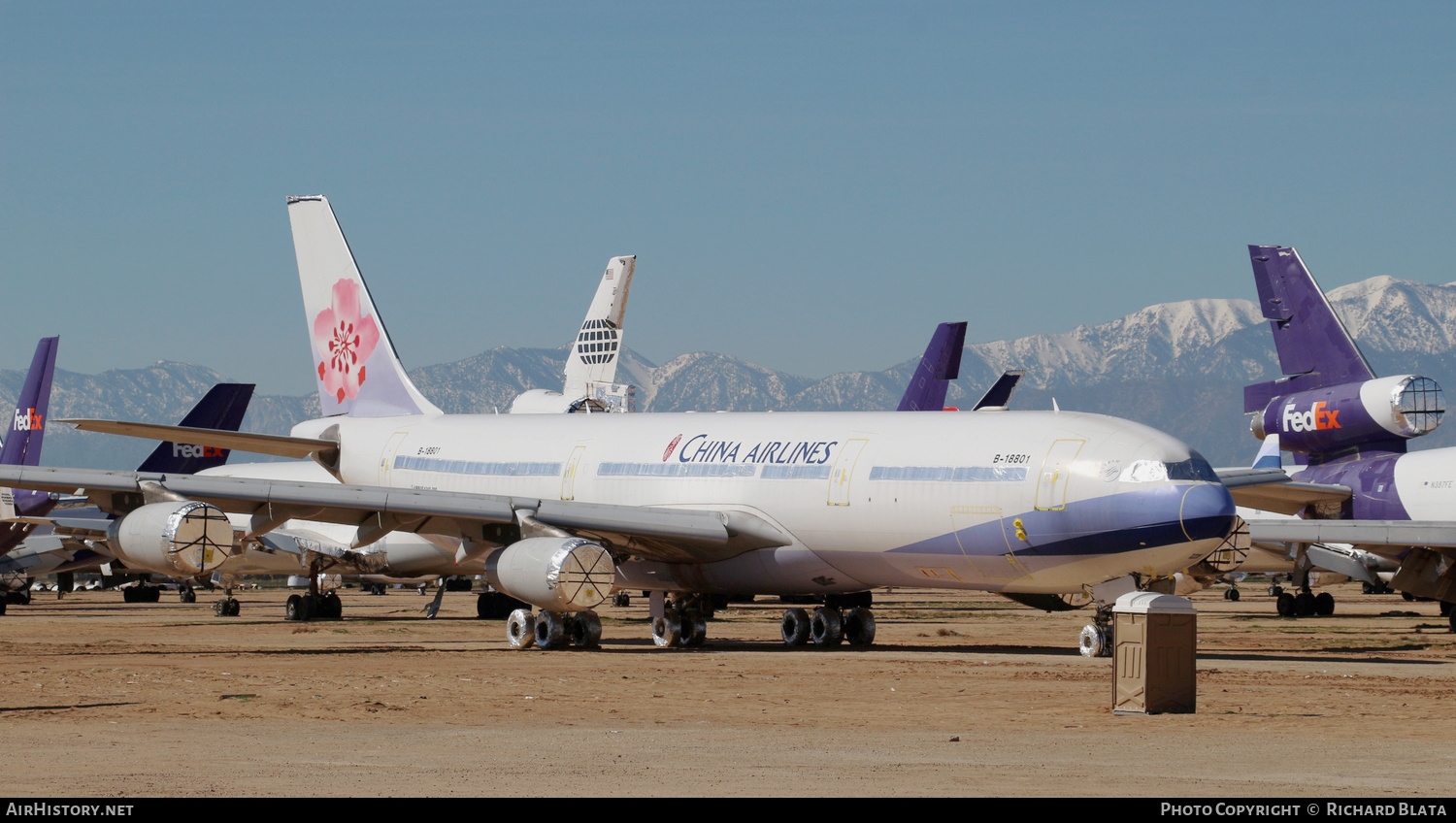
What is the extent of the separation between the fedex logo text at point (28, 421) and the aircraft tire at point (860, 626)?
110 ft

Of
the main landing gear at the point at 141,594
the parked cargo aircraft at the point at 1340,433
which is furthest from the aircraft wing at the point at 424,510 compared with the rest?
the main landing gear at the point at 141,594

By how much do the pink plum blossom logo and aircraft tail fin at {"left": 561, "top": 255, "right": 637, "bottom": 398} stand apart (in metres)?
11.7

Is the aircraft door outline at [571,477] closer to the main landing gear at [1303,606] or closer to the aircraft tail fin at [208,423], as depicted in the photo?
the main landing gear at [1303,606]

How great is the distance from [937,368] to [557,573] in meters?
28.2

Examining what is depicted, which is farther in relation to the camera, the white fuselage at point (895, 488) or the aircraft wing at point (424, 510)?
the aircraft wing at point (424, 510)

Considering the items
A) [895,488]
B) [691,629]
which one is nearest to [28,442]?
[691,629]

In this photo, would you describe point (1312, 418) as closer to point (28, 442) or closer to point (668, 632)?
point (668, 632)

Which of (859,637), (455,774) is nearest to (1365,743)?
(455,774)

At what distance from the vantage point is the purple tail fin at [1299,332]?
4166cm

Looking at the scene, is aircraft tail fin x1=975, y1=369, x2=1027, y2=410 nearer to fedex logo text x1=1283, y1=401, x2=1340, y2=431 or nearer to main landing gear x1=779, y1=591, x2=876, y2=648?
fedex logo text x1=1283, y1=401, x2=1340, y2=431

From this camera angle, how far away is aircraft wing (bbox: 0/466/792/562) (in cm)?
2908

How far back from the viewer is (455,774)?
43.2ft
